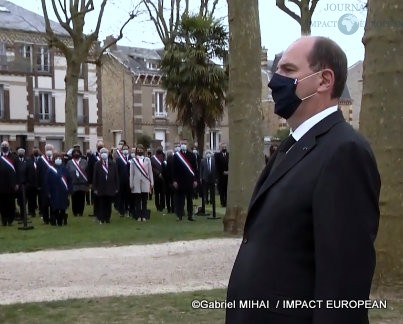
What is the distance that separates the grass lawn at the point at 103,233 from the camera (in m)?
12.8

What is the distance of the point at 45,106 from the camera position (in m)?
55.3

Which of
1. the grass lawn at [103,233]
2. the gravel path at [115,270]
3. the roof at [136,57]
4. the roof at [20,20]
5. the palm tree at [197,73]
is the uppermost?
the roof at [20,20]

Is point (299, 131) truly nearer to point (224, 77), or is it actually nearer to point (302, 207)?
point (302, 207)

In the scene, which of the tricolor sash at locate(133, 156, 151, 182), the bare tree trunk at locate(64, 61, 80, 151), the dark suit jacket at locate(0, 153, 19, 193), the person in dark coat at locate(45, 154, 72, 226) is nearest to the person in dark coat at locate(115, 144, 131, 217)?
the tricolor sash at locate(133, 156, 151, 182)

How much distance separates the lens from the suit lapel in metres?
2.89

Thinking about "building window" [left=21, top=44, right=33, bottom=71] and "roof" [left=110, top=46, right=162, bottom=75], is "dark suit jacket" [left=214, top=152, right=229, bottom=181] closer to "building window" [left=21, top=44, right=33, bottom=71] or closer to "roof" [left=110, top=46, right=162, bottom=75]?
"building window" [left=21, top=44, right=33, bottom=71]

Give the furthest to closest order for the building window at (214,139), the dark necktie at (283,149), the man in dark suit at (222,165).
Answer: the building window at (214,139), the man in dark suit at (222,165), the dark necktie at (283,149)

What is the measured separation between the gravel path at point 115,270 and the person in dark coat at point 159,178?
7.96 metres

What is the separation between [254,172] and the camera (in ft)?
44.3

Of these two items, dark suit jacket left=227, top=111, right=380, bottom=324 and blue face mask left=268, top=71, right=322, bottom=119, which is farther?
blue face mask left=268, top=71, right=322, bottom=119

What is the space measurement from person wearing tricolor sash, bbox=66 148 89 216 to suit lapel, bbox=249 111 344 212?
15.8 meters

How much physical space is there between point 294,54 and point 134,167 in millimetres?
15328

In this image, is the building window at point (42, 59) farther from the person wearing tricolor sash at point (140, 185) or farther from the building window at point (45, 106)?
the person wearing tricolor sash at point (140, 185)

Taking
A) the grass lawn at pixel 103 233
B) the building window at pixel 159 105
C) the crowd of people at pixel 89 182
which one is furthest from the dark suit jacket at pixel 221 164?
the building window at pixel 159 105
